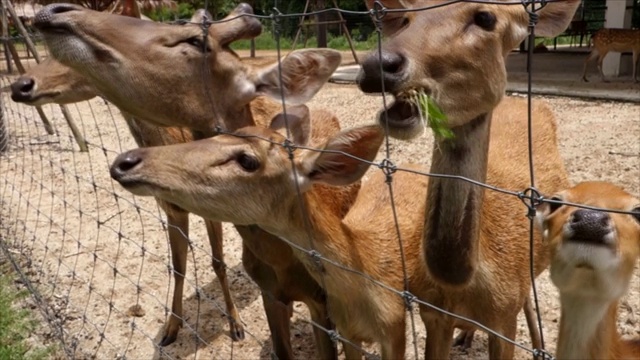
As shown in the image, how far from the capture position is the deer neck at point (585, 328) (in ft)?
6.91

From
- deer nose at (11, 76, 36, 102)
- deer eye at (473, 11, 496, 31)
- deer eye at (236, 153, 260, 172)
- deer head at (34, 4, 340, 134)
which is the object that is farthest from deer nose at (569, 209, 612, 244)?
deer nose at (11, 76, 36, 102)

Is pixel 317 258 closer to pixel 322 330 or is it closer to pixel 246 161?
pixel 246 161

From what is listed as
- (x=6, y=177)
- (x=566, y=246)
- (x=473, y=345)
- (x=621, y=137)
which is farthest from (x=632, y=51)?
(x=566, y=246)

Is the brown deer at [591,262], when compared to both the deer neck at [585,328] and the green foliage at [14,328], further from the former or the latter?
the green foliage at [14,328]

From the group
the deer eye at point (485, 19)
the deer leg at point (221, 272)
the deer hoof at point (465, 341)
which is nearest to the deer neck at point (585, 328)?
the deer eye at point (485, 19)

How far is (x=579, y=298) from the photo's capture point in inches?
82.4

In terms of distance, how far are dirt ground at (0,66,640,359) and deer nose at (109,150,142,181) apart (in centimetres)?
146

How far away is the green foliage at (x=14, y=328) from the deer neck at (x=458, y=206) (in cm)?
272

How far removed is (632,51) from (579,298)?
12123mm

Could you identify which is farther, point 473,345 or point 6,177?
point 6,177

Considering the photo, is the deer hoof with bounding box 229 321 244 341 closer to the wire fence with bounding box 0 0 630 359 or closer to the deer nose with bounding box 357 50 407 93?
the wire fence with bounding box 0 0 630 359

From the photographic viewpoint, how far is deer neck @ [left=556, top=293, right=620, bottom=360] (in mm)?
2105

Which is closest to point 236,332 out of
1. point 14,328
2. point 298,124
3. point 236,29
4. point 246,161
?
point 14,328

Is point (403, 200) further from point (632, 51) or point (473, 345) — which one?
point (632, 51)
